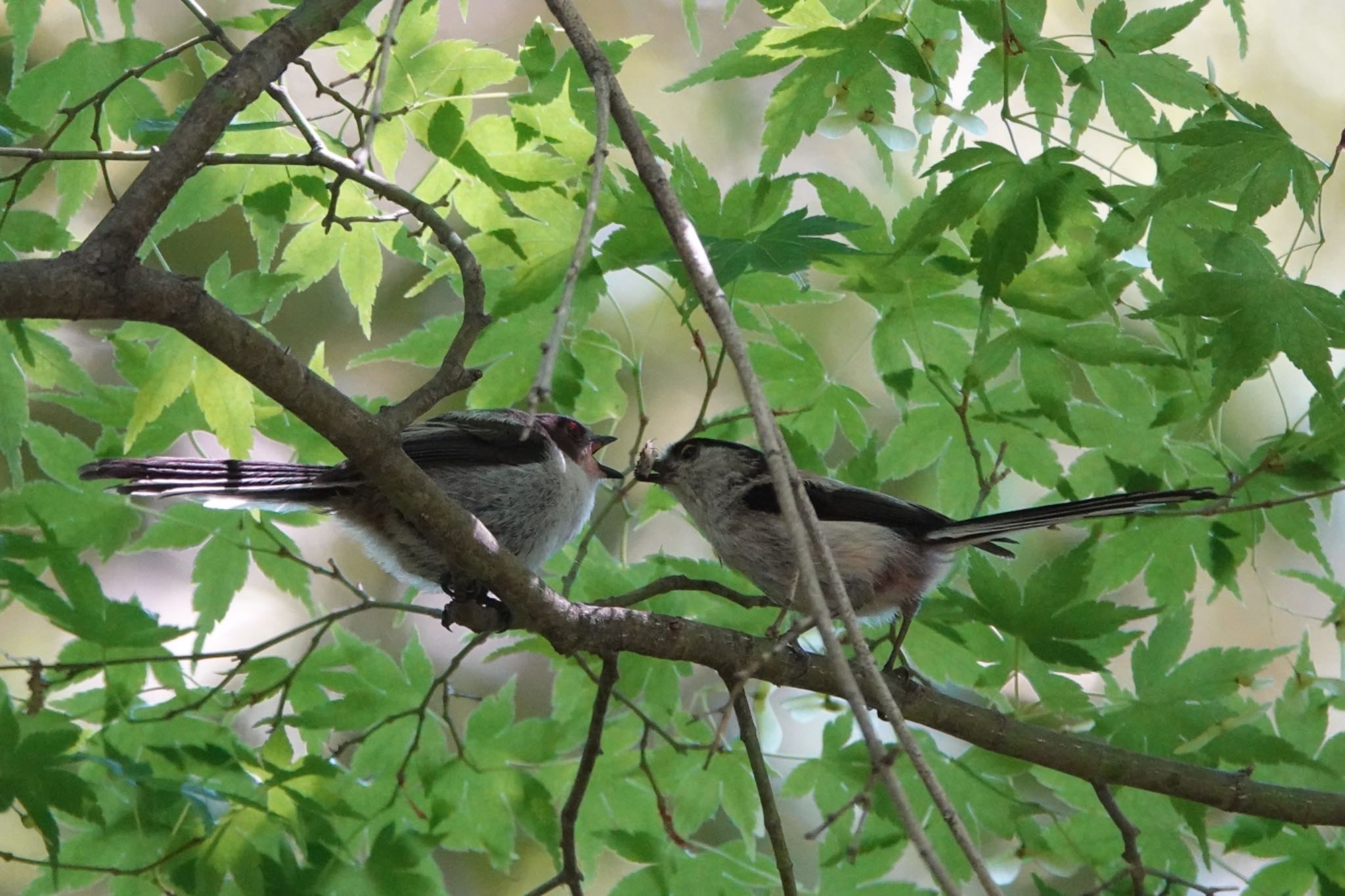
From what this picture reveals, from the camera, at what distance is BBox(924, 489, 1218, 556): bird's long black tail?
2633 mm

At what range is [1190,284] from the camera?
7.97 feet

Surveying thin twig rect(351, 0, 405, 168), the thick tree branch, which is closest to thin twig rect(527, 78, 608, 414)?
thin twig rect(351, 0, 405, 168)

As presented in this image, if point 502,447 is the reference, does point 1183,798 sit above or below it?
below

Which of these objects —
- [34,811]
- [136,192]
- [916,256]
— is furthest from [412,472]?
[916,256]

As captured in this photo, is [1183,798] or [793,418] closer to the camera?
[1183,798]

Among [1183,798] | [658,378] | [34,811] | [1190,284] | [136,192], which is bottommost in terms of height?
[1183,798]

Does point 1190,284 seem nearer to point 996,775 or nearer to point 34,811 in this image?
point 996,775

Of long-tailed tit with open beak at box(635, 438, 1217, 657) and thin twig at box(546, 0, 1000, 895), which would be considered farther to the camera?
long-tailed tit with open beak at box(635, 438, 1217, 657)

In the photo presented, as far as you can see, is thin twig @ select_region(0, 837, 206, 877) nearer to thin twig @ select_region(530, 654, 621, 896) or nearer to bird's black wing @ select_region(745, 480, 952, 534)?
thin twig @ select_region(530, 654, 621, 896)

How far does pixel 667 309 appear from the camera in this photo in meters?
6.45

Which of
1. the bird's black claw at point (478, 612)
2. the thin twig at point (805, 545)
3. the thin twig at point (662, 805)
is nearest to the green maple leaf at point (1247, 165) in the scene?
the thin twig at point (805, 545)

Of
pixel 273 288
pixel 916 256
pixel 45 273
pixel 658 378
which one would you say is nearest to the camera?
pixel 45 273

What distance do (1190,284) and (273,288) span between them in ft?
7.59

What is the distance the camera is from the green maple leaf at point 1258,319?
234cm
